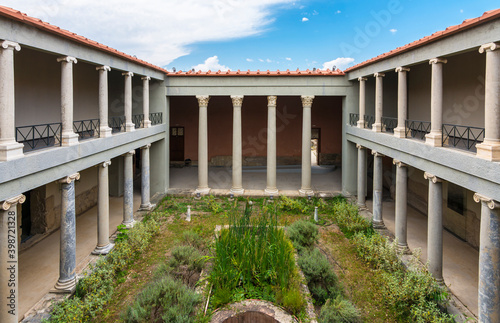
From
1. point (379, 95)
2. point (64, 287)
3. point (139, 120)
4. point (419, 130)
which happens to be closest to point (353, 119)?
point (379, 95)

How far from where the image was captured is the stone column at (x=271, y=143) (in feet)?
64.0

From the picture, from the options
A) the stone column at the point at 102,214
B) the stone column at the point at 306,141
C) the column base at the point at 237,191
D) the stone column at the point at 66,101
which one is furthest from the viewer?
the column base at the point at 237,191

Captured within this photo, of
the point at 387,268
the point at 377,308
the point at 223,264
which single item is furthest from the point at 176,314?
the point at 387,268

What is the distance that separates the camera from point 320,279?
10.4 meters

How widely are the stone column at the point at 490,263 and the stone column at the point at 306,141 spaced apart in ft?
38.4

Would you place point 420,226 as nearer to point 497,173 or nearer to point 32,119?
point 497,173

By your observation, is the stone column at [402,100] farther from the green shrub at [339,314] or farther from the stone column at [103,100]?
the stone column at [103,100]

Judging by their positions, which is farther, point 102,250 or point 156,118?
point 156,118

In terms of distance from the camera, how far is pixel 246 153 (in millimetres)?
27500

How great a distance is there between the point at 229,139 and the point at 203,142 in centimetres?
752

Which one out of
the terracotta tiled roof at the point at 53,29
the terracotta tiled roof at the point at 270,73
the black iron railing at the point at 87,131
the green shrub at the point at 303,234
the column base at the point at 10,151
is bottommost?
the green shrub at the point at 303,234

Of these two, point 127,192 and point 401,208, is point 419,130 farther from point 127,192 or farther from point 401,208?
point 127,192

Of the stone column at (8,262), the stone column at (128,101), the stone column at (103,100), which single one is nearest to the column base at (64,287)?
the stone column at (8,262)

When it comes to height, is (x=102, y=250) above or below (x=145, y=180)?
below
